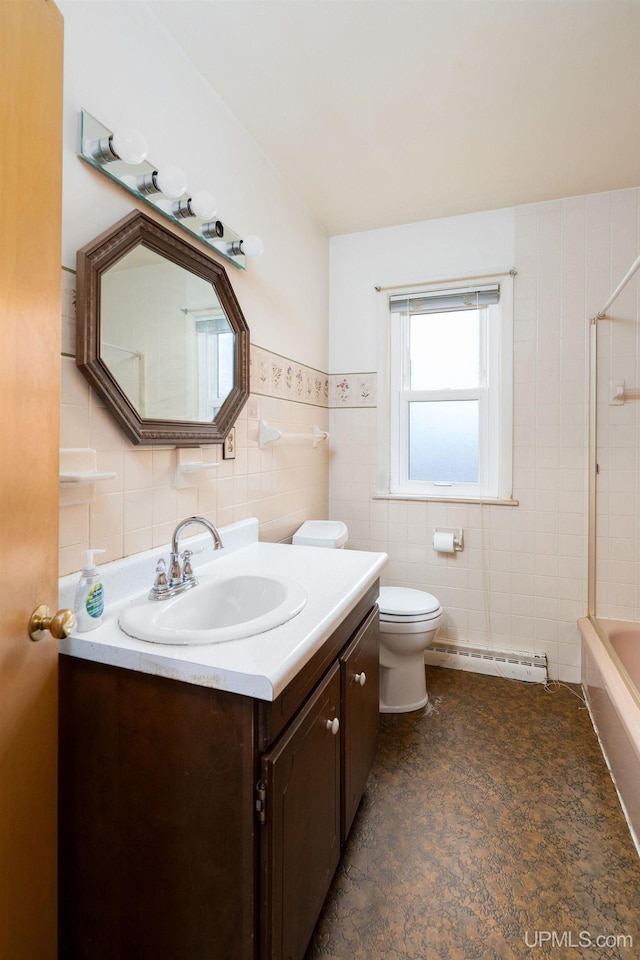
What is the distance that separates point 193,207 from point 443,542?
6.40ft

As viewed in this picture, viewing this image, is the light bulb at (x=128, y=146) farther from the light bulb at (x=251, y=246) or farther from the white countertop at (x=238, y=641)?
the white countertop at (x=238, y=641)

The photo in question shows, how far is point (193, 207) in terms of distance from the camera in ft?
4.47

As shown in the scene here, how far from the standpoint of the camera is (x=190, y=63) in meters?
1.50

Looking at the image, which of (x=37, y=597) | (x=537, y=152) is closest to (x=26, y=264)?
(x=37, y=597)

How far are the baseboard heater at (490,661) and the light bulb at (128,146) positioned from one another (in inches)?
99.7

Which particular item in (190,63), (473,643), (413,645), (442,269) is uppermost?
(190,63)

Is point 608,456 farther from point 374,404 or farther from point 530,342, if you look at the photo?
point 374,404

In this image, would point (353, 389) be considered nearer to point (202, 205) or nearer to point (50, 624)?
point (202, 205)

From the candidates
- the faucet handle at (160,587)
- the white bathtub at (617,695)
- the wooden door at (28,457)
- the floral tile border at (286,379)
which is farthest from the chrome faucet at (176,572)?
the white bathtub at (617,695)

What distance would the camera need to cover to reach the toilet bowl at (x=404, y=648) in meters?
2.05

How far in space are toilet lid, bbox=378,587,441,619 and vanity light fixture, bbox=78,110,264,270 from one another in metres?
1.62

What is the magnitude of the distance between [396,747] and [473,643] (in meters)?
0.89

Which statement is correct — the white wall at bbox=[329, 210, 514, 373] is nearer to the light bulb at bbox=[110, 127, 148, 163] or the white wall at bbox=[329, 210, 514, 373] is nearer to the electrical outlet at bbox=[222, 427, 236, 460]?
the electrical outlet at bbox=[222, 427, 236, 460]

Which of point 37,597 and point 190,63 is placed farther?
point 190,63
